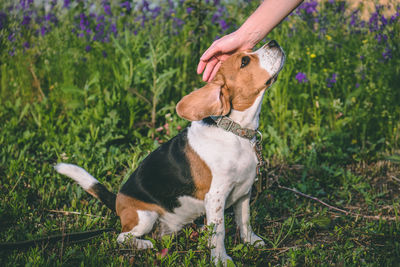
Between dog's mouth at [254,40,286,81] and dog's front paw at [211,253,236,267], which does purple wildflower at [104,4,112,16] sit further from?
dog's front paw at [211,253,236,267]

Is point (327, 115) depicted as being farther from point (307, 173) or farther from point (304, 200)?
point (304, 200)

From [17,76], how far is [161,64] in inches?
86.2

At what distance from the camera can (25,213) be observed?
3008mm

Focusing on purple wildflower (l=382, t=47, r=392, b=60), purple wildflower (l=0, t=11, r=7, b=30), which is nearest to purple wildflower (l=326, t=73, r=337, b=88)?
purple wildflower (l=382, t=47, r=392, b=60)

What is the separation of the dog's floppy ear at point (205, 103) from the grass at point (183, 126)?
2.63ft

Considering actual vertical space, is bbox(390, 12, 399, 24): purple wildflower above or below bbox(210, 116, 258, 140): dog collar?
above

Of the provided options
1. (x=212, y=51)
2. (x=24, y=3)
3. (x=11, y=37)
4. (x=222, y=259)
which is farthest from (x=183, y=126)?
(x=24, y=3)

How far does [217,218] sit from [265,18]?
4.80ft

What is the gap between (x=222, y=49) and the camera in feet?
9.32

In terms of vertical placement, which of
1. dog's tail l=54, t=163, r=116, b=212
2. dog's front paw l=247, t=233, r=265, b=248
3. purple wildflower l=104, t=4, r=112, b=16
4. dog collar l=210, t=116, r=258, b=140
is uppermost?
purple wildflower l=104, t=4, r=112, b=16

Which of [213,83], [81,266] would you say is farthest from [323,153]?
[81,266]

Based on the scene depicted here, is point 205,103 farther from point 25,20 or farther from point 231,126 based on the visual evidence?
point 25,20

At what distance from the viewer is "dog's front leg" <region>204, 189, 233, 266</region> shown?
2484 millimetres

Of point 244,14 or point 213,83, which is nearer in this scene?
point 213,83
